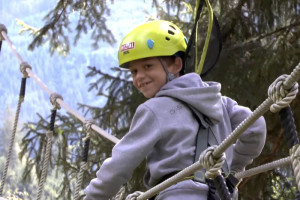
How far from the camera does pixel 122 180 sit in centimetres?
200

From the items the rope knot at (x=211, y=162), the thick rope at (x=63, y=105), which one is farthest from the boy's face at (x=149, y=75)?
the thick rope at (x=63, y=105)

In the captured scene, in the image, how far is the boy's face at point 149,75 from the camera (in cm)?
218

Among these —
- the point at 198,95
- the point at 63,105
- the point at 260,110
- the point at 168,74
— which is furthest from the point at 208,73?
the point at 260,110

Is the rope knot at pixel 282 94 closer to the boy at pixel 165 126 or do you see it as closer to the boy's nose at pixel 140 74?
the boy at pixel 165 126

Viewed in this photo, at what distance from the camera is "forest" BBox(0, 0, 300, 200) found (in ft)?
14.3

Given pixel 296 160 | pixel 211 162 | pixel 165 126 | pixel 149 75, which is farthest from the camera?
pixel 149 75

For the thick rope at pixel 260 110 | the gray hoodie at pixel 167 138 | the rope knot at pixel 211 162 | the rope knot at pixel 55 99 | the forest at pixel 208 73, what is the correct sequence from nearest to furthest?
the thick rope at pixel 260 110 < the rope knot at pixel 211 162 < the gray hoodie at pixel 167 138 < the rope knot at pixel 55 99 < the forest at pixel 208 73

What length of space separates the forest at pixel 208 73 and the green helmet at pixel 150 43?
1513 millimetres

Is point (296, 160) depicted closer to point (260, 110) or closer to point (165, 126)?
point (260, 110)

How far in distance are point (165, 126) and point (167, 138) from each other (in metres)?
0.04

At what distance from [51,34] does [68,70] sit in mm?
35187

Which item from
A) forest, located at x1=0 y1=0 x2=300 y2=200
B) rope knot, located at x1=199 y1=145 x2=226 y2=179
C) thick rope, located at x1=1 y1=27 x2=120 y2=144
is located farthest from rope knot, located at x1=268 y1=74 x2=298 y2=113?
forest, located at x1=0 y1=0 x2=300 y2=200

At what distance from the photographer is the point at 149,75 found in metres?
2.19

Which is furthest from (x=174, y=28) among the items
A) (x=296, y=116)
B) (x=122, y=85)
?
(x=122, y=85)
